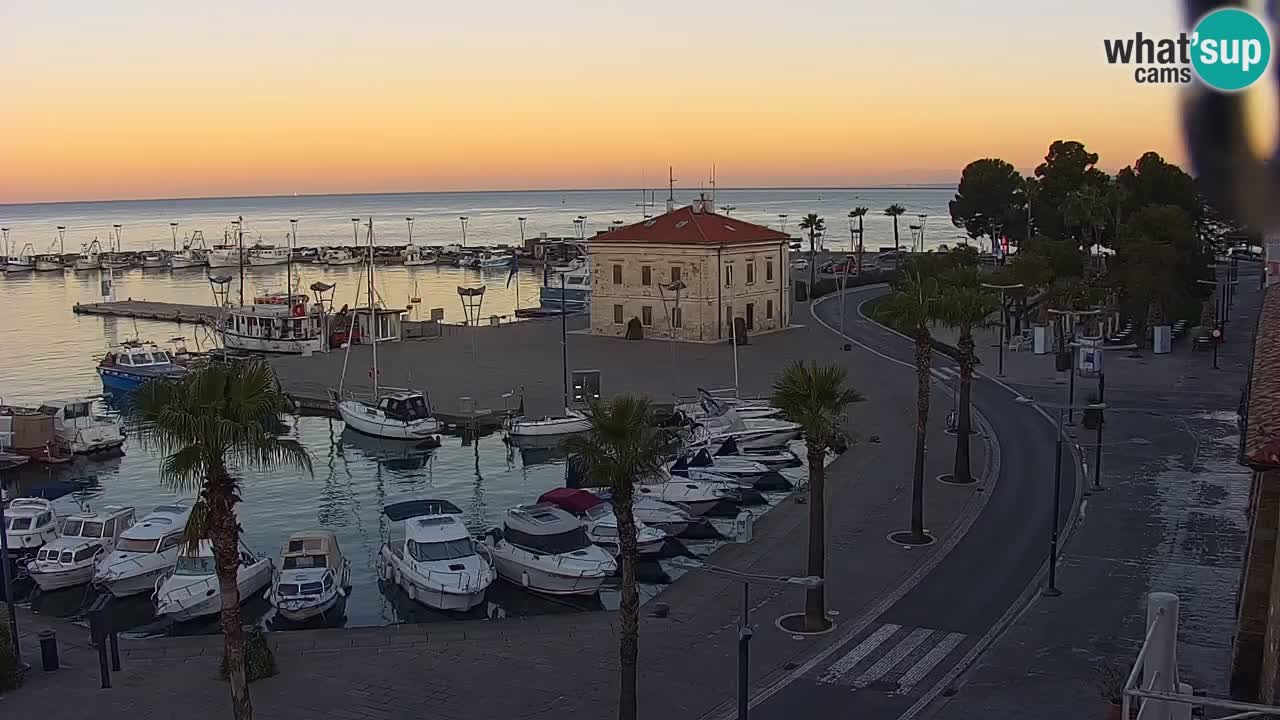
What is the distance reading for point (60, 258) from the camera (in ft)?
554

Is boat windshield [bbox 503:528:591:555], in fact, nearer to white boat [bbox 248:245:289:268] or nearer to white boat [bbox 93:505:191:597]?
white boat [bbox 93:505:191:597]

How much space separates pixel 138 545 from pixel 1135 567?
1042 inches

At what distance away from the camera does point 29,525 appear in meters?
36.2

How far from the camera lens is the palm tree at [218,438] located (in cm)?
1777

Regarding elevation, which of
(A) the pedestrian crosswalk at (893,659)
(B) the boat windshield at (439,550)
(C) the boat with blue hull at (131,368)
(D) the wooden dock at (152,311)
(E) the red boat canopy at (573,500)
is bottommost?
(A) the pedestrian crosswalk at (893,659)

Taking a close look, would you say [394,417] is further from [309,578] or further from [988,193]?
[988,193]

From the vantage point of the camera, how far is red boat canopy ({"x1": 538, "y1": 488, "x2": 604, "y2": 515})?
1410 inches

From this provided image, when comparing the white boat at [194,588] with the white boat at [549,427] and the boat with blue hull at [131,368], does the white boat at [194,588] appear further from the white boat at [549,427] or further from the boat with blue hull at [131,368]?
the boat with blue hull at [131,368]

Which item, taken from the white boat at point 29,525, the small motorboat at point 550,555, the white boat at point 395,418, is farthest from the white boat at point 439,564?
the white boat at point 395,418

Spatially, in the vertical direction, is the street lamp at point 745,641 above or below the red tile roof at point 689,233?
below

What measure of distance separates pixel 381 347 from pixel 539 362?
1266 centimetres

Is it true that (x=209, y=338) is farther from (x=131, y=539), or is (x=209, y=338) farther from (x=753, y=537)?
(x=753, y=537)

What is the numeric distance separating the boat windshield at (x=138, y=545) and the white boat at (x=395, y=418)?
1814 cm


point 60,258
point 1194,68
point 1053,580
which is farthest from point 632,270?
point 60,258
